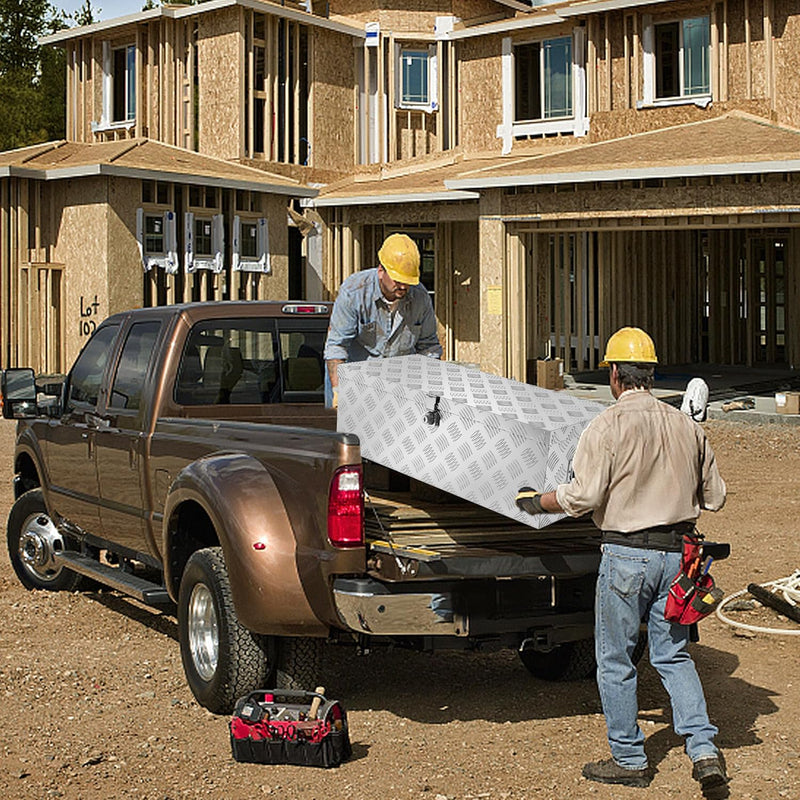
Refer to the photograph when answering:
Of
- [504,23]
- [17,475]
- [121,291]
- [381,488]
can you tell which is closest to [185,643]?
[381,488]

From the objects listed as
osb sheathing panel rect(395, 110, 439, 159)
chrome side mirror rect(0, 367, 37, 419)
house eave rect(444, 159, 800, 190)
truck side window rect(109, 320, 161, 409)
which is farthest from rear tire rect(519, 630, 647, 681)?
osb sheathing panel rect(395, 110, 439, 159)

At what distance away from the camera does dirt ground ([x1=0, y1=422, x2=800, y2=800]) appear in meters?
5.20

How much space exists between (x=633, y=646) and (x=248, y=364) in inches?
122

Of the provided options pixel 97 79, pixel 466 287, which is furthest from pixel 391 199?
pixel 97 79

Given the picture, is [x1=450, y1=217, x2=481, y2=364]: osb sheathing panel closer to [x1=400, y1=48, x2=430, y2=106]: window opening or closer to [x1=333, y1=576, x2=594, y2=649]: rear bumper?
[x1=400, y1=48, x2=430, y2=106]: window opening

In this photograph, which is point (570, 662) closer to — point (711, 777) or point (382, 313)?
point (711, 777)

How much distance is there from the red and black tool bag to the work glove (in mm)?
1163

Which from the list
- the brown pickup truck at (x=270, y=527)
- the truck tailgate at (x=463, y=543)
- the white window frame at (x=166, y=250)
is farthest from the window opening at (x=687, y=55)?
the truck tailgate at (x=463, y=543)

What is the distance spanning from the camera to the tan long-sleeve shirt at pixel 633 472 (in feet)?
16.9

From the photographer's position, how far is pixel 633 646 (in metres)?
5.26

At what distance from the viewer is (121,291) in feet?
73.2

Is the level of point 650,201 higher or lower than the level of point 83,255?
higher

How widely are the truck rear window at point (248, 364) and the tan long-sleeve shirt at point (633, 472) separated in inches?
105

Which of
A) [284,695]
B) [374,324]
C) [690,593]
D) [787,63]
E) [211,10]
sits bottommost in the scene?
[284,695]
